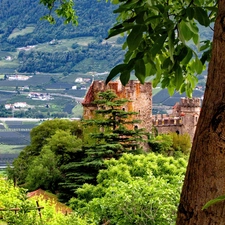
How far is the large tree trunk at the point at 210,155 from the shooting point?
1434 millimetres

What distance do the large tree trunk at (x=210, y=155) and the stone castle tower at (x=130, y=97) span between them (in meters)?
19.8

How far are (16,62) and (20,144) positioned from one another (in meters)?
34.4

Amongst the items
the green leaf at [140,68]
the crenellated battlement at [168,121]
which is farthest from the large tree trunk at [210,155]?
the crenellated battlement at [168,121]

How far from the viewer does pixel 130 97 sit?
21.8 meters

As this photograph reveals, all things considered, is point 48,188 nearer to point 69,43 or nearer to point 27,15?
point 69,43

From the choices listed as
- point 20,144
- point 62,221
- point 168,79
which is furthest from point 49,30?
point 168,79

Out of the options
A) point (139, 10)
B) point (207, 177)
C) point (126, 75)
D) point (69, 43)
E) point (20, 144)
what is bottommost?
point (20, 144)

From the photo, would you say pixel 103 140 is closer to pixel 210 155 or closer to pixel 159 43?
pixel 159 43

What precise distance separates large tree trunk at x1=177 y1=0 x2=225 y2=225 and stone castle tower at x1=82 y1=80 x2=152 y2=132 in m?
19.8

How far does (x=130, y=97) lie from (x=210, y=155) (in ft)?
66.7

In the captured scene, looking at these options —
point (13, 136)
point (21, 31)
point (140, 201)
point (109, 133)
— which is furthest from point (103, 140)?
point (21, 31)

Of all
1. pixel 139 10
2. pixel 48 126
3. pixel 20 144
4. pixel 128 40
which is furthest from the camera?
pixel 20 144

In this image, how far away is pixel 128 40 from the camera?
1.65m

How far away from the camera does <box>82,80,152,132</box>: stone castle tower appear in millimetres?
21578
